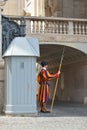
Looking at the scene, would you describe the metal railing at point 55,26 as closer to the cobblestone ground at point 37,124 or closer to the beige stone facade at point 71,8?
the beige stone facade at point 71,8

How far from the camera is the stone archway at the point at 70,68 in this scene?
2617 centimetres

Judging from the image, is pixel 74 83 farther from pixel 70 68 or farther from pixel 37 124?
pixel 37 124

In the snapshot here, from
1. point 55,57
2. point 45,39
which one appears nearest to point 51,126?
point 45,39

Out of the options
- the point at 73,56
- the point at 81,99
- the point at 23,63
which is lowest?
the point at 81,99

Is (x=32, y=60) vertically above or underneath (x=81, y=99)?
above

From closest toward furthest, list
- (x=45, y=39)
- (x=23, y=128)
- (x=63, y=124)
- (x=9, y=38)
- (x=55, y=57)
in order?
(x=23, y=128) → (x=63, y=124) → (x=9, y=38) → (x=45, y=39) → (x=55, y=57)

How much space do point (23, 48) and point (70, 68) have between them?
16.4 metres

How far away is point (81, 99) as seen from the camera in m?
27.3

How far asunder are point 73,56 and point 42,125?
17.0 metres

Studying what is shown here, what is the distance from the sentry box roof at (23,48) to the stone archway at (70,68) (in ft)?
34.7

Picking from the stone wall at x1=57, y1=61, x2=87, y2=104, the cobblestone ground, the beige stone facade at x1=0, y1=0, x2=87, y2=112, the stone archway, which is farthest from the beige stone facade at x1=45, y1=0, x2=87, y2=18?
the cobblestone ground

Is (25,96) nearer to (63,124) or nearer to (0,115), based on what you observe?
(0,115)

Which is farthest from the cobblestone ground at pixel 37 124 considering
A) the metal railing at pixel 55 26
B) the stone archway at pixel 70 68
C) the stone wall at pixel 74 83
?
the stone wall at pixel 74 83

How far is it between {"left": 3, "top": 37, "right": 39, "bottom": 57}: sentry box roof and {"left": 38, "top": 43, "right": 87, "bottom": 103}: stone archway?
34.7 feet
